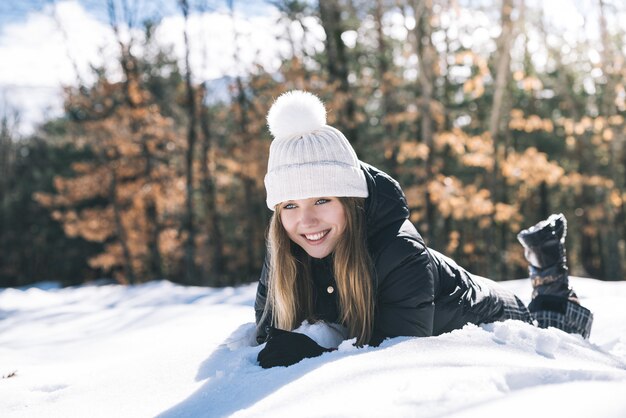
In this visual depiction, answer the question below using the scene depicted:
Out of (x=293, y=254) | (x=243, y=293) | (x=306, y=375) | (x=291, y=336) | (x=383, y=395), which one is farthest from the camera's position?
(x=243, y=293)

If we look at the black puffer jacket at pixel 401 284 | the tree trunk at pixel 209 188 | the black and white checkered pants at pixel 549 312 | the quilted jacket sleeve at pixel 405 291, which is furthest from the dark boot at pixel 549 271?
the tree trunk at pixel 209 188

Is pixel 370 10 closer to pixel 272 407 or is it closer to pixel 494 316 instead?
pixel 494 316

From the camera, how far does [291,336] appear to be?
A: 1.81 meters

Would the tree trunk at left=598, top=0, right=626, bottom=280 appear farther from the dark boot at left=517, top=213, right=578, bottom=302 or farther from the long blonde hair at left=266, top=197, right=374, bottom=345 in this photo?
the long blonde hair at left=266, top=197, right=374, bottom=345

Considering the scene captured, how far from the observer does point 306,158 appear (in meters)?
2.02

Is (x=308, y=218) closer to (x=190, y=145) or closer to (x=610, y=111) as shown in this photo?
(x=610, y=111)

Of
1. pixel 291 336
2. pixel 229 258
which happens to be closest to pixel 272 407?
pixel 291 336

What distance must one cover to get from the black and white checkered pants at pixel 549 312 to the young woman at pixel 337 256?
39 centimetres

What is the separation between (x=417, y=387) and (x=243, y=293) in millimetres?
3975

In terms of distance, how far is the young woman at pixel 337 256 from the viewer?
6.39 ft

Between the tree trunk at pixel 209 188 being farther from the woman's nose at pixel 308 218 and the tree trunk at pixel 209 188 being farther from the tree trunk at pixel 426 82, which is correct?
the woman's nose at pixel 308 218

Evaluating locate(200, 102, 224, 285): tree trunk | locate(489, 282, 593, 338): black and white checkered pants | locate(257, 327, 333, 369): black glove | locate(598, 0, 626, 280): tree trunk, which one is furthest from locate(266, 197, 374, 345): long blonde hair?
locate(200, 102, 224, 285): tree trunk

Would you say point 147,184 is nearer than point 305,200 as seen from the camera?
No

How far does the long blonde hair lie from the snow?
14cm
